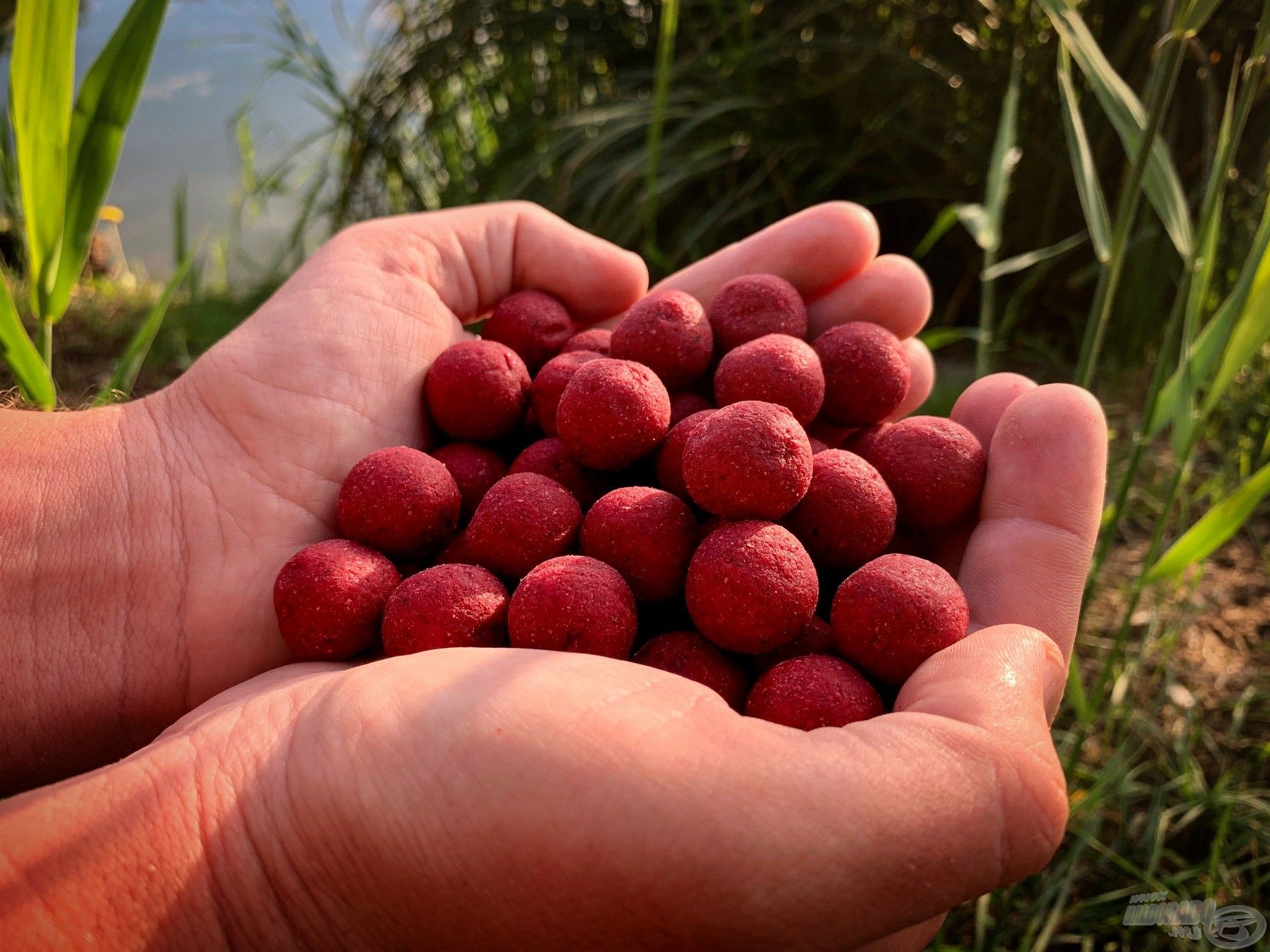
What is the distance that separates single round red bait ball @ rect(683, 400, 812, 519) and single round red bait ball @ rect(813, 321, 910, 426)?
0.81 ft

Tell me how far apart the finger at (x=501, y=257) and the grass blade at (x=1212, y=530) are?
849mm

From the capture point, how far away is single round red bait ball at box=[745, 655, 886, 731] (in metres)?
0.90

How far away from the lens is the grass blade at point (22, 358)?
110 cm

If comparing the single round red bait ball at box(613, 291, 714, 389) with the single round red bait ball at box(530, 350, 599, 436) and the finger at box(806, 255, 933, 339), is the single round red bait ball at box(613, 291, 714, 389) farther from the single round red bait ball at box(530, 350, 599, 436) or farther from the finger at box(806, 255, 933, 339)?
the finger at box(806, 255, 933, 339)

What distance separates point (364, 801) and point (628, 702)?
21 cm

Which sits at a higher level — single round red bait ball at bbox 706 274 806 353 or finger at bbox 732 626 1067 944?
single round red bait ball at bbox 706 274 806 353

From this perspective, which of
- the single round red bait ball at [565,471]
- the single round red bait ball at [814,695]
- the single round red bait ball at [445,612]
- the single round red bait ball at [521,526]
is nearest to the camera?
the single round red bait ball at [814,695]

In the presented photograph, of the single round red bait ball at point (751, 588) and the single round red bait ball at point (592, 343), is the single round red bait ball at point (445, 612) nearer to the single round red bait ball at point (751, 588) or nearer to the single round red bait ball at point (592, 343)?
the single round red bait ball at point (751, 588)

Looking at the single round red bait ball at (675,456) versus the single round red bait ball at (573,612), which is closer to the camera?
the single round red bait ball at (573,612)

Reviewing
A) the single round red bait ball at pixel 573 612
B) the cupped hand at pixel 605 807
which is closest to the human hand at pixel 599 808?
the cupped hand at pixel 605 807

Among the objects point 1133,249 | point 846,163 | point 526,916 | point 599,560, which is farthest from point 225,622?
point 1133,249

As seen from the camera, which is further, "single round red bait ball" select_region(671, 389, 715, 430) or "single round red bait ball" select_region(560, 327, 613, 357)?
"single round red bait ball" select_region(560, 327, 613, 357)

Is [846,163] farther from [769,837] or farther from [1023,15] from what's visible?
[769,837]

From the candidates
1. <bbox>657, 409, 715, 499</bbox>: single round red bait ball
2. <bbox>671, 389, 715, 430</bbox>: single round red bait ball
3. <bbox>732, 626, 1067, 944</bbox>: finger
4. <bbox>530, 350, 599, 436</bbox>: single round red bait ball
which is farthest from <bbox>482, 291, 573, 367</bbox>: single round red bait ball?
<bbox>732, 626, 1067, 944</bbox>: finger
